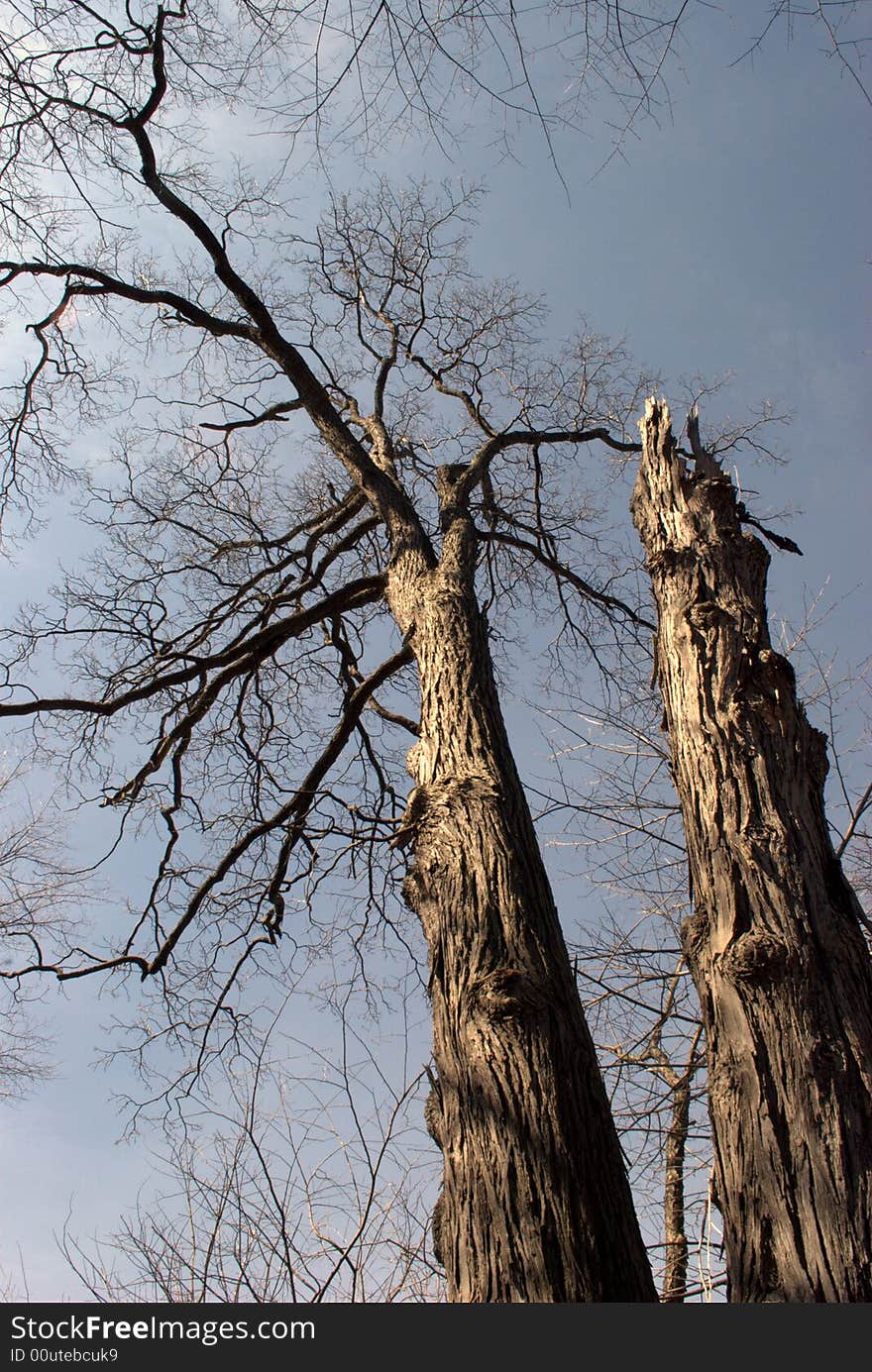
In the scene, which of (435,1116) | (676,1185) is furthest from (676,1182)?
(435,1116)

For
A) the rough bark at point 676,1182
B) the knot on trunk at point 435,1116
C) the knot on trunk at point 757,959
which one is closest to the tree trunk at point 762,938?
the knot on trunk at point 757,959

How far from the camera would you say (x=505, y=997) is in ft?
8.41

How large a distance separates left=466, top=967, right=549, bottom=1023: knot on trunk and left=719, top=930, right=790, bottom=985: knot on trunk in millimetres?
604

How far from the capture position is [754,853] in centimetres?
233

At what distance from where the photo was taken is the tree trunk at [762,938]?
6.21 feet

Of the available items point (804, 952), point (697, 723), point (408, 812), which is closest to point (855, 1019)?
point (804, 952)

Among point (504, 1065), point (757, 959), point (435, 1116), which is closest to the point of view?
point (757, 959)

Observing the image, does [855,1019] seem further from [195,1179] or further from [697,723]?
[195,1179]

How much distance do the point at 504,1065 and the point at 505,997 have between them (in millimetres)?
179

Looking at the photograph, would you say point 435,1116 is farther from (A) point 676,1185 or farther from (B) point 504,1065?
(A) point 676,1185

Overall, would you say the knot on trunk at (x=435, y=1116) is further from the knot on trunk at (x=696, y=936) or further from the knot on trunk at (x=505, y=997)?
the knot on trunk at (x=696, y=936)

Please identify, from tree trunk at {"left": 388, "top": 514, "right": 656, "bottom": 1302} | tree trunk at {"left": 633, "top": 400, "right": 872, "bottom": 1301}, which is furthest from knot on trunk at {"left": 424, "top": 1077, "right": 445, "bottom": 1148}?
tree trunk at {"left": 633, "top": 400, "right": 872, "bottom": 1301}

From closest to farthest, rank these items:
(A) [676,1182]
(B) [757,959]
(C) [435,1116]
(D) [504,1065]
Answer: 1. (B) [757,959]
2. (D) [504,1065]
3. (C) [435,1116]
4. (A) [676,1182]

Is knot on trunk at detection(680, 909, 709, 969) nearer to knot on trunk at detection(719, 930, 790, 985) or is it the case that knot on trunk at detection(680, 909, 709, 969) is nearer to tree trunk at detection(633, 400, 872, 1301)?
tree trunk at detection(633, 400, 872, 1301)
